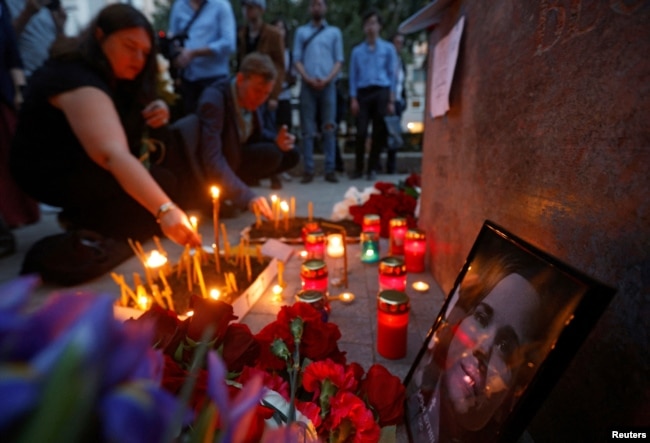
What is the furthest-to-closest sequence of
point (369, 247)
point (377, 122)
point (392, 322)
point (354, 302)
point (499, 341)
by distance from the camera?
1. point (377, 122)
2. point (369, 247)
3. point (354, 302)
4. point (392, 322)
5. point (499, 341)

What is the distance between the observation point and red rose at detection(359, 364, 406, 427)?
907 mm

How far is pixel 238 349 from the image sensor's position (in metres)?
0.81

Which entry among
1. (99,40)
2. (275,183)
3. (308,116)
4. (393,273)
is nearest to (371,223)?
(393,273)

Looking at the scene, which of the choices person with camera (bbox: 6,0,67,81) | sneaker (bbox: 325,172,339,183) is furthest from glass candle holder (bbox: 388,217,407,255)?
person with camera (bbox: 6,0,67,81)

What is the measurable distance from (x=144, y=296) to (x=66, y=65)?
59.9 inches

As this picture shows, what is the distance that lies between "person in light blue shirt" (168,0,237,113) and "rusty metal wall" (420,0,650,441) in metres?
3.35

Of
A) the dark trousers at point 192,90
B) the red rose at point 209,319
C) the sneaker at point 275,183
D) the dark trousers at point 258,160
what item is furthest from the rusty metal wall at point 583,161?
the sneaker at point 275,183

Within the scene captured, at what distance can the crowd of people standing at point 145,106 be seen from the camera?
78.7 inches

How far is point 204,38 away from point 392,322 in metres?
3.92

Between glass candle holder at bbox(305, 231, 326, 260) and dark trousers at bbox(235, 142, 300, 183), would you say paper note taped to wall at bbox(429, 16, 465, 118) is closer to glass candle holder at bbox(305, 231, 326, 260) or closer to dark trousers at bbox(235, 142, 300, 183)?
glass candle holder at bbox(305, 231, 326, 260)

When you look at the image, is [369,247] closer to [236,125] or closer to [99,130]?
[99,130]

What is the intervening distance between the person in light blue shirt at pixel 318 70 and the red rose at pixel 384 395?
15.9 feet

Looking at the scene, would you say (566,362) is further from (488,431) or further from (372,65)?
(372,65)

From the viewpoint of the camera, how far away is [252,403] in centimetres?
27
